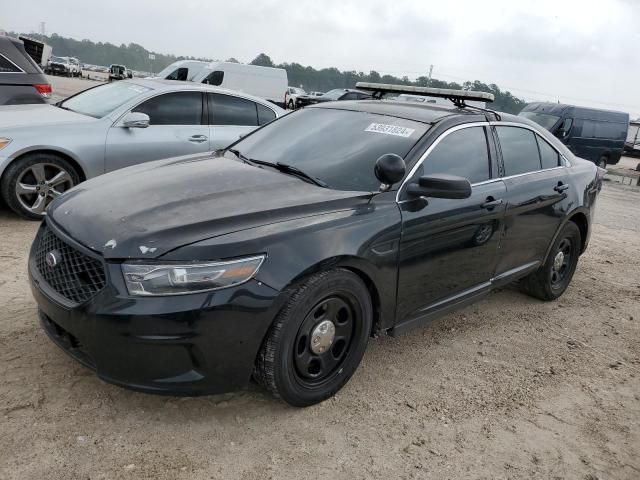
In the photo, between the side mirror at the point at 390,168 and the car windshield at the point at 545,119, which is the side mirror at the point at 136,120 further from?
the car windshield at the point at 545,119

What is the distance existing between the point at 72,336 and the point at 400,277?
1.74 m

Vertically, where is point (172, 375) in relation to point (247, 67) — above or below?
below

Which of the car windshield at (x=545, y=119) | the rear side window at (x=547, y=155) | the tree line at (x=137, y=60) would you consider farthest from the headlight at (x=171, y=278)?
the tree line at (x=137, y=60)

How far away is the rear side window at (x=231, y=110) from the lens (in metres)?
6.52

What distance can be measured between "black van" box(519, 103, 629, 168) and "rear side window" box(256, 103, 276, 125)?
1243 cm

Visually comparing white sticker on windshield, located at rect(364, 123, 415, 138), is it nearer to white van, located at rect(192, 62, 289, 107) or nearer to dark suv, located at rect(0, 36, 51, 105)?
dark suv, located at rect(0, 36, 51, 105)

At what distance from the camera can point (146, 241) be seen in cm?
248

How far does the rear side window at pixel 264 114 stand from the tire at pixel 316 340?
4432 mm

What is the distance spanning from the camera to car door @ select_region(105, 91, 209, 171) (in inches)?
229

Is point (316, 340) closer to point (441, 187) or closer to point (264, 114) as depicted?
point (441, 187)

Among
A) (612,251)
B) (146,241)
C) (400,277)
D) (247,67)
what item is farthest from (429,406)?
(247,67)

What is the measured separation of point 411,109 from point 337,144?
0.63 metres

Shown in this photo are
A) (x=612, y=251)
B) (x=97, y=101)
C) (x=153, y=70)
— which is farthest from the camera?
(x=153, y=70)

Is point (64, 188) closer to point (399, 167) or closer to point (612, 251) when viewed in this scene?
point (399, 167)
